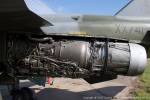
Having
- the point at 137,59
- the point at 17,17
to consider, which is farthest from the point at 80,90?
the point at 17,17

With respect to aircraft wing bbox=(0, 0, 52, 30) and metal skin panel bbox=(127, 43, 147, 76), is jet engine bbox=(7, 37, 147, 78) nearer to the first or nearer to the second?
metal skin panel bbox=(127, 43, 147, 76)

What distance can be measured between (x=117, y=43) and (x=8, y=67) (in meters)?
2.21

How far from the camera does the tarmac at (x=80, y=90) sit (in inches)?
423

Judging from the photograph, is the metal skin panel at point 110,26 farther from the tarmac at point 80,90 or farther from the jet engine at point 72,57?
the tarmac at point 80,90

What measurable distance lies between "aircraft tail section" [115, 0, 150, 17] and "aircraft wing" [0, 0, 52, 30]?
273cm

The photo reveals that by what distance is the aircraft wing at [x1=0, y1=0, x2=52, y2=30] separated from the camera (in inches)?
235

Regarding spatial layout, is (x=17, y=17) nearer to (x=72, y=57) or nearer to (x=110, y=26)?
(x=72, y=57)

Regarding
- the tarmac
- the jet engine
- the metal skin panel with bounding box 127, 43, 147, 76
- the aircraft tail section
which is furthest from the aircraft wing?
the tarmac

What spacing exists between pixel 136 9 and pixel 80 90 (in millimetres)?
3582

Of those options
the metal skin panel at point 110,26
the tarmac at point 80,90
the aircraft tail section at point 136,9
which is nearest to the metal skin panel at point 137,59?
the metal skin panel at point 110,26

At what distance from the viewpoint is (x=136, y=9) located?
936 centimetres

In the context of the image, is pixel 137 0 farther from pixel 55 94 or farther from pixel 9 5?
pixel 9 5

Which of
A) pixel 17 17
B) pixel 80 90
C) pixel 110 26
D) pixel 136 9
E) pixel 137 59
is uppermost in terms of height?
pixel 136 9

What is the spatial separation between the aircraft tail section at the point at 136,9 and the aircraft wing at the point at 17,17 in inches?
107
